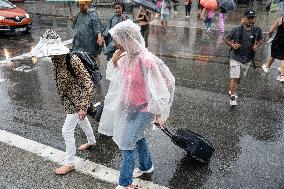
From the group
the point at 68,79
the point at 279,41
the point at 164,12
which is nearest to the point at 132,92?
the point at 68,79

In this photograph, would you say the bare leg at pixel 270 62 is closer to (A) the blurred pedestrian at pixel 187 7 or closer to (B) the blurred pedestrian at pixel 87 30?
(B) the blurred pedestrian at pixel 87 30

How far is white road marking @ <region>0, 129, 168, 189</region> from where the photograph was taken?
4988 mm

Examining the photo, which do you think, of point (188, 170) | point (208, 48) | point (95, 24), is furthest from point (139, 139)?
point (208, 48)

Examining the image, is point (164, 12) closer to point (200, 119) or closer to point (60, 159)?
point (200, 119)

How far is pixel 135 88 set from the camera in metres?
4.27

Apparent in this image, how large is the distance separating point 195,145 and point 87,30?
13.7 ft

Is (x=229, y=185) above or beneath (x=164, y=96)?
beneath

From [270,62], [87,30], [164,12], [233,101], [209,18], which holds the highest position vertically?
[164,12]

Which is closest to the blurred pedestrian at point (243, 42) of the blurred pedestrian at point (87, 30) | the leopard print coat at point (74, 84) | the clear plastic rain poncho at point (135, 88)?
the blurred pedestrian at point (87, 30)

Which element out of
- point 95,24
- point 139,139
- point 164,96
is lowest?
point 139,139

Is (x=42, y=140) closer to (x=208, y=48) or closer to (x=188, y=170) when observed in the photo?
(x=188, y=170)

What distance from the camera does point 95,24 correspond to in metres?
8.12

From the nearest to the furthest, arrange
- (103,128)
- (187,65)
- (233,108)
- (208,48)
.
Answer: (103,128)
(233,108)
(187,65)
(208,48)

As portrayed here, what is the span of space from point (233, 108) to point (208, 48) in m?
5.34
